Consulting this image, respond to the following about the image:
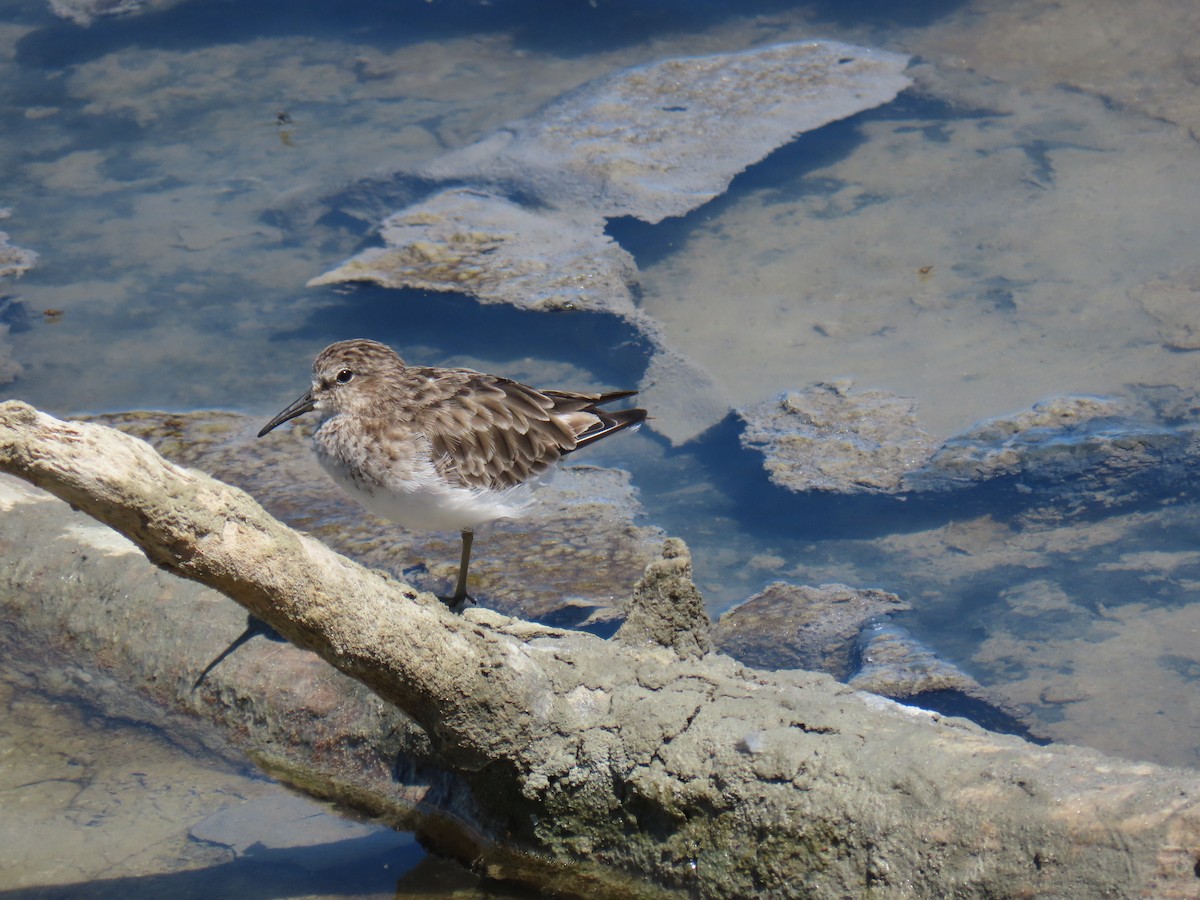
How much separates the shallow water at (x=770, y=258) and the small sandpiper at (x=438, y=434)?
114cm

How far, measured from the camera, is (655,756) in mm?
2996

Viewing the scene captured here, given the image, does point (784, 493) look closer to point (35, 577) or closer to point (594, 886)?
point (594, 886)

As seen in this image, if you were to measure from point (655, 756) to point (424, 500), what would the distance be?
136 centimetres

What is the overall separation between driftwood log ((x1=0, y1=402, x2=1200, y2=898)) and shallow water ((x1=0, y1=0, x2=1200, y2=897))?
187 cm

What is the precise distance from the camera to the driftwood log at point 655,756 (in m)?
2.46

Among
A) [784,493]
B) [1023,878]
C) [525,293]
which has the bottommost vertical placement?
[784,493]

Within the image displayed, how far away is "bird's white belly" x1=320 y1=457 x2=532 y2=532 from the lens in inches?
156

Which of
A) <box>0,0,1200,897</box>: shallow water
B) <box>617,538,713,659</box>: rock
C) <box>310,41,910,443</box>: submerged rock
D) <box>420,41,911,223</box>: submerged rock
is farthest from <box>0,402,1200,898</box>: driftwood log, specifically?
<box>420,41,911,223</box>: submerged rock

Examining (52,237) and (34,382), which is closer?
(34,382)

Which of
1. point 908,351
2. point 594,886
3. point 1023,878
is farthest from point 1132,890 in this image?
point 908,351

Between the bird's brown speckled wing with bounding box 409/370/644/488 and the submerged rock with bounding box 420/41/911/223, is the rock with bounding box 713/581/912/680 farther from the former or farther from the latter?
the submerged rock with bounding box 420/41/911/223

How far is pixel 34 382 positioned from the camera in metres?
6.57

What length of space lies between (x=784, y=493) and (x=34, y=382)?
13.6ft

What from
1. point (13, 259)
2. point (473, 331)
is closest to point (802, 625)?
point (473, 331)
